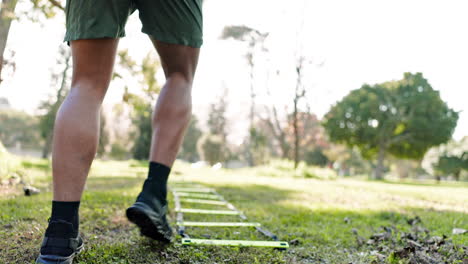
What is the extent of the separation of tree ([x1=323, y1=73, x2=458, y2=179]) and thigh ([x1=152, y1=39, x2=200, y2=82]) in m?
23.4

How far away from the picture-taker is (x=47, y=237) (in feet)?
3.52

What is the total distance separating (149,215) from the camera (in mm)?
1273

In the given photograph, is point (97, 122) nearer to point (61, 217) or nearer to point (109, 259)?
point (61, 217)

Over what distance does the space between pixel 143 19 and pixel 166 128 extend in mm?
427

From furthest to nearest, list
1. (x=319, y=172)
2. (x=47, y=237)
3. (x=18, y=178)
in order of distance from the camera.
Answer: (x=319, y=172) < (x=18, y=178) < (x=47, y=237)

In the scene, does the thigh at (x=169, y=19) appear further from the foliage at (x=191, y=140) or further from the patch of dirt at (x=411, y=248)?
the foliage at (x=191, y=140)

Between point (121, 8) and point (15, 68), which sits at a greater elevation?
point (15, 68)

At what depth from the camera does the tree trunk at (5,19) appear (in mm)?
4324

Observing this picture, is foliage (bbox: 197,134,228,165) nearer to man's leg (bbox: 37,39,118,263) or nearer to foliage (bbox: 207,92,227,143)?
foliage (bbox: 207,92,227,143)

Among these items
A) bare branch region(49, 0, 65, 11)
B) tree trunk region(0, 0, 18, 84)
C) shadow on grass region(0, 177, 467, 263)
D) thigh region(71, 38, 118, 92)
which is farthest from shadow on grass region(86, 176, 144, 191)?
thigh region(71, 38, 118, 92)

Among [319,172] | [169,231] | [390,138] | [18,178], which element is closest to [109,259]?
[169,231]

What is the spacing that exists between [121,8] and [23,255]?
960mm

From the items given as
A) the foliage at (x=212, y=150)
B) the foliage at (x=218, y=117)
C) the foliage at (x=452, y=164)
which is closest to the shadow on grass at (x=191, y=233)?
the foliage at (x=212, y=150)

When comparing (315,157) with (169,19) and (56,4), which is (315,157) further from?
(169,19)
